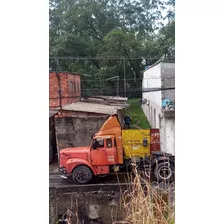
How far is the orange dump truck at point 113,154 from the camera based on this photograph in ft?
5.07

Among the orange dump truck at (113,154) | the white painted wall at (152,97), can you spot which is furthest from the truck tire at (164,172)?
the white painted wall at (152,97)

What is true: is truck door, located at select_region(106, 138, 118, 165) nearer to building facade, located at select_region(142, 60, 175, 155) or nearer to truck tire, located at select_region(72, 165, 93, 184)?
truck tire, located at select_region(72, 165, 93, 184)

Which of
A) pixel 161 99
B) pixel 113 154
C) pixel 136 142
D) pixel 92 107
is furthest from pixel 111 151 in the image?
pixel 161 99

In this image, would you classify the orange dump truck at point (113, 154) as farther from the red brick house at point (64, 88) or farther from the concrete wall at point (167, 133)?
the red brick house at point (64, 88)

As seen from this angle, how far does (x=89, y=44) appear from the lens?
1.55 m

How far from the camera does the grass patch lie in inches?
61.1

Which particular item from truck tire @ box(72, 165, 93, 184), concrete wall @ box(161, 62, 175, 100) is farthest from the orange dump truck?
concrete wall @ box(161, 62, 175, 100)

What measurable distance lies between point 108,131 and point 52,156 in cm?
32

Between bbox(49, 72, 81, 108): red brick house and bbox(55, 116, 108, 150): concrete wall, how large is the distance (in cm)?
10

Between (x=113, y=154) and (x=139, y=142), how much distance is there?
167mm
